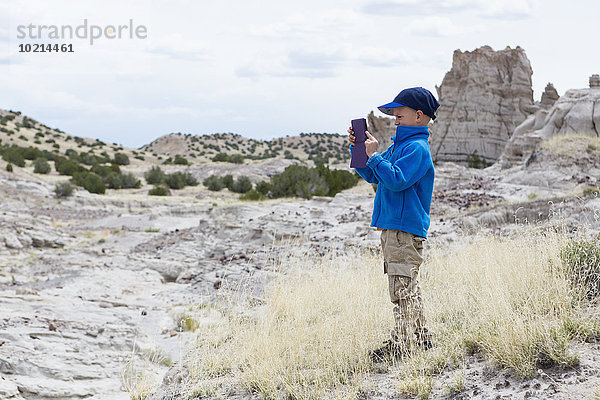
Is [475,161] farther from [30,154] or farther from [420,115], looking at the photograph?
[420,115]

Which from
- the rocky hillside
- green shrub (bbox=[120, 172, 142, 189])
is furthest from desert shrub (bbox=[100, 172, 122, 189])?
the rocky hillside

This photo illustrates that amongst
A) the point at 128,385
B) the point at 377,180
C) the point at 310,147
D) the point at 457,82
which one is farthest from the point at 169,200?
the point at 310,147

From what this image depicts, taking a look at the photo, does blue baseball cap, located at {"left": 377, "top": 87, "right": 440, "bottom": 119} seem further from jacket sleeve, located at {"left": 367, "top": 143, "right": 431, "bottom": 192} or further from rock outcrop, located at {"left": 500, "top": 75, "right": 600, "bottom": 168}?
rock outcrop, located at {"left": 500, "top": 75, "right": 600, "bottom": 168}

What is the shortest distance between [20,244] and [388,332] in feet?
52.1

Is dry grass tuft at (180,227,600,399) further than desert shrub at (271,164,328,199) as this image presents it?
No

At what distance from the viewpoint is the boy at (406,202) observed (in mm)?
3574

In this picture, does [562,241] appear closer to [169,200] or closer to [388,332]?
[388,332]

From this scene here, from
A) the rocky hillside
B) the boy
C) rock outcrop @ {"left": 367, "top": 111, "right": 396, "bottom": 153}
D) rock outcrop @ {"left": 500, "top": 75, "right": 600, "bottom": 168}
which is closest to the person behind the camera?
the boy

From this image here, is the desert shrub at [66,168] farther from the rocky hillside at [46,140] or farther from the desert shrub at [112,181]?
the rocky hillside at [46,140]

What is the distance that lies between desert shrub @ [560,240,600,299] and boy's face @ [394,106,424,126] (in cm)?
186

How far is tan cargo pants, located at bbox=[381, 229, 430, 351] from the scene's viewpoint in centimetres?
366

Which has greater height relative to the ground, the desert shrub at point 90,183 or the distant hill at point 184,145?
the distant hill at point 184,145

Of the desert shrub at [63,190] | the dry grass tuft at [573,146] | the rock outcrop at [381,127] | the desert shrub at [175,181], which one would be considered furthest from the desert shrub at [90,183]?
the rock outcrop at [381,127]

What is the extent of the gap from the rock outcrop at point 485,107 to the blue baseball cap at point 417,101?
167 feet
